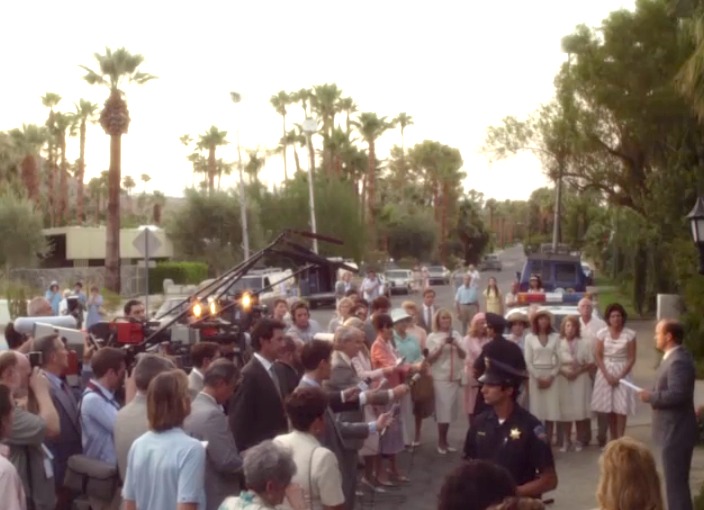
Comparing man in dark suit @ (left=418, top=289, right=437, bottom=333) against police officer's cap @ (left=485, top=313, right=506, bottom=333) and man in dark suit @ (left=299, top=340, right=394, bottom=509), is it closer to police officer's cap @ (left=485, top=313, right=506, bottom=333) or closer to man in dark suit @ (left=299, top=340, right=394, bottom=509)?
police officer's cap @ (left=485, top=313, right=506, bottom=333)

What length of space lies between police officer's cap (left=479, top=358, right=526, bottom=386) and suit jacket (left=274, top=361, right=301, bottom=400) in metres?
2.43

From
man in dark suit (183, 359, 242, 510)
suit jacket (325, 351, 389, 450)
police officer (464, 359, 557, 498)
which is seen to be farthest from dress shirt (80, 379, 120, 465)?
police officer (464, 359, 557, 498)

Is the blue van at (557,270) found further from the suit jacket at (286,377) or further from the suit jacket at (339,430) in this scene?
the suit jacket at (286,377)

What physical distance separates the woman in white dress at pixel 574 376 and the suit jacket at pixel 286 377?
21.7ft

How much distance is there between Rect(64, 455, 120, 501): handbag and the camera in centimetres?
786

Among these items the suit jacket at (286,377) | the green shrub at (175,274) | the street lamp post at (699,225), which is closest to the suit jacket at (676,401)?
the suit jacket at (286,377)

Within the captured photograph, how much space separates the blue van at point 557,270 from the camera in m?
33.9

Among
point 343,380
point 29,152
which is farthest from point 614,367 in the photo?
point 29,152

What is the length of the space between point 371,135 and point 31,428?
77572mm

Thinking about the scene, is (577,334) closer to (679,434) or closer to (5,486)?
(679,434)

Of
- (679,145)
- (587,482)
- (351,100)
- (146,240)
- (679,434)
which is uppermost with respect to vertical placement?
(351,100)

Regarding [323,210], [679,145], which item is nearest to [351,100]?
[323,210]

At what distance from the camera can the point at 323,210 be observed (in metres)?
66.4

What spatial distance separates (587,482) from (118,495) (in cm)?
652
